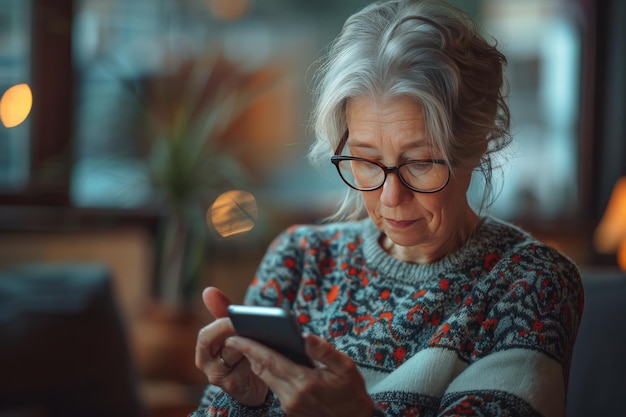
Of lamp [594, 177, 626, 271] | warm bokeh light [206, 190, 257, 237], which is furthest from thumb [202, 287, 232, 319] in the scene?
lamp [594, 177, 626, 271]

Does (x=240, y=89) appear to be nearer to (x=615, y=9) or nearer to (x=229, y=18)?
(x=229, y=18)

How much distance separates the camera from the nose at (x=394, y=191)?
1230mm

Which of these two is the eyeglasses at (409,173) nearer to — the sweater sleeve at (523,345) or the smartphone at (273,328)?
the sweater sleeve at (523,345)

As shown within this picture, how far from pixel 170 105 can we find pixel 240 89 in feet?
1.74

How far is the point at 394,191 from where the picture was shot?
1.23 metres

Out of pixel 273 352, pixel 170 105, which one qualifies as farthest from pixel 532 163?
pixel 273 352

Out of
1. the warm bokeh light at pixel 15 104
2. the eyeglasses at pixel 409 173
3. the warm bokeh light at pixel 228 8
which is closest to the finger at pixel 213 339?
the eyeglasses at pixel 409 173

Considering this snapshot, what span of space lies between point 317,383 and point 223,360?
0.76 feet

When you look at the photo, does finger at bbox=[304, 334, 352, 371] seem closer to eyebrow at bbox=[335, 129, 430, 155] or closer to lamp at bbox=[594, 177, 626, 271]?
eyebrow at bbox=[335, 129, 430, 155]

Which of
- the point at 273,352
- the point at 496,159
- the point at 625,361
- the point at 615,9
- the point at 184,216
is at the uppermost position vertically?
the point at 615,9

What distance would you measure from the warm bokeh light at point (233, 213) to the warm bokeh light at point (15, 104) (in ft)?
2.95

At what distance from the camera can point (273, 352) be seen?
105 cm

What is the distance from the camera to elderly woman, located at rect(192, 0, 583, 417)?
1188 millimetres

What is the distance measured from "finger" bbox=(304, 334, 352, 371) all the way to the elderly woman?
93 mm
